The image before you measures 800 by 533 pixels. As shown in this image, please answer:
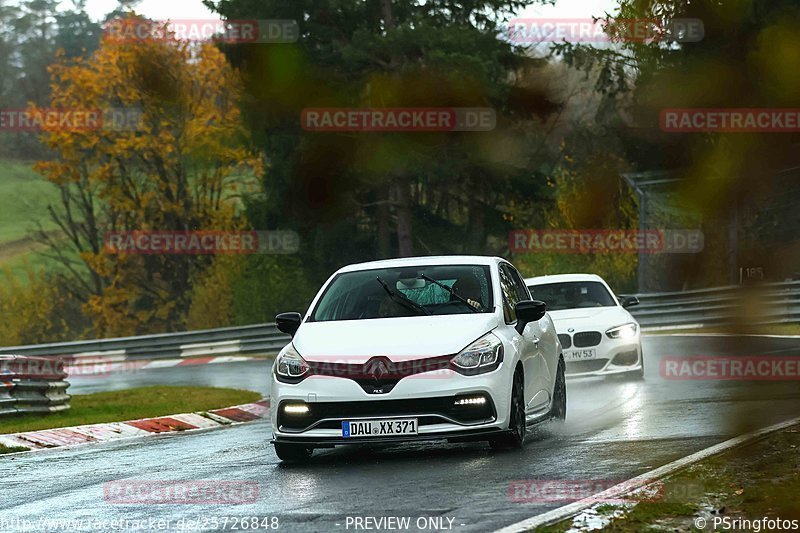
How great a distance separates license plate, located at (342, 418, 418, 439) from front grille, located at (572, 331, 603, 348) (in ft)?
29.6

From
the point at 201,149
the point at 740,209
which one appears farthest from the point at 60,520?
the point at 201,149

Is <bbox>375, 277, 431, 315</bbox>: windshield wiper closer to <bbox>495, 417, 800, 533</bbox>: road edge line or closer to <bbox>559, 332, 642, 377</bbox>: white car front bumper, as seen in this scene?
<bbox>495, 417, 800, 533</bbox>: road edge line

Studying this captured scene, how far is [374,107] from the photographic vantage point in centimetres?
4328

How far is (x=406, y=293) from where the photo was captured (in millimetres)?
12297

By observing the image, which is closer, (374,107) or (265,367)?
(265,367)

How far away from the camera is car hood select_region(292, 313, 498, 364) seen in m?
10.9

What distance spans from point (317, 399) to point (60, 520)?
9.05 feet

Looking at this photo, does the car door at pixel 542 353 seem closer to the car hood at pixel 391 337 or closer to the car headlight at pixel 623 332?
the car hood at pixel 391 337

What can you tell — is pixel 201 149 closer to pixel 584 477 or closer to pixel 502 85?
pixel 502 85

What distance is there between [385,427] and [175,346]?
1146 inches

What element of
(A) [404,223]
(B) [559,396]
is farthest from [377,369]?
(A) [404,223]

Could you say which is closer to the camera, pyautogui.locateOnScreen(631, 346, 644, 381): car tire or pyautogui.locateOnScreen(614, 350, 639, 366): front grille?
pyautogui.locateOnScreen(614, 350, 639, 366): front grille

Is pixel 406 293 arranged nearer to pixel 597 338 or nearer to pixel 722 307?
pixel 597 338

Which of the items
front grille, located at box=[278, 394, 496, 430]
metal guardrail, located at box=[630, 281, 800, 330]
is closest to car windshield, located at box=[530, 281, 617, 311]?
front grille, located at box=[278, 394, 496, 430]
